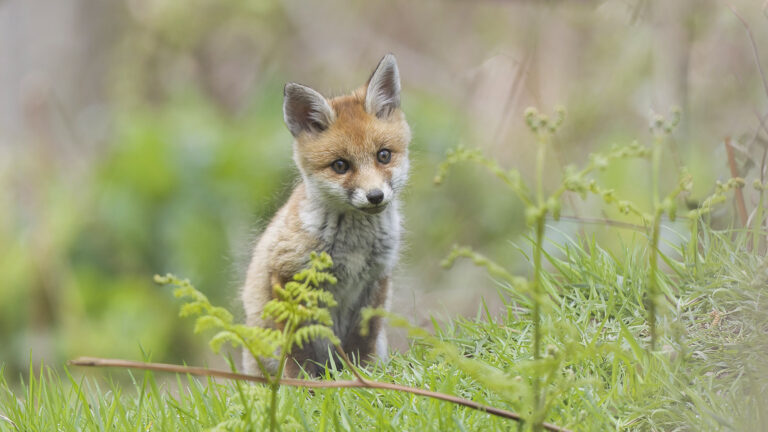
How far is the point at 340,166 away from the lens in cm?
368

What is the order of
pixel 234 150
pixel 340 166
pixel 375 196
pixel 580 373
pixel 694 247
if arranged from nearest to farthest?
pixel 580 373 → pixel 694 247 → pixel 375 196 → pixel 340 166 → pixel 234 150

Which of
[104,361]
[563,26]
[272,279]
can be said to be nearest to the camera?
[104,361]

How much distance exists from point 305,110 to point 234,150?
323cm

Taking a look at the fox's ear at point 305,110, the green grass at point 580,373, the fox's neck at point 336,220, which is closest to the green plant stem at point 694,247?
the green grass at point 580,373

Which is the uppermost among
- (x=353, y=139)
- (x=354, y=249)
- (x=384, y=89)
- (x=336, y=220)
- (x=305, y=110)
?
(x=384, y=89)

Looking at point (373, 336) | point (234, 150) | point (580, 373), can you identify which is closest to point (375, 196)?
point (373, 336)

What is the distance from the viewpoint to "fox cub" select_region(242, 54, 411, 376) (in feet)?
12.1

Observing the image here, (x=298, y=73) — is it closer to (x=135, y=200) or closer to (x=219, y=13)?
(x=219, y=13)

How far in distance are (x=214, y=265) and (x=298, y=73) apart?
152 inches

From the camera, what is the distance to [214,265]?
644 centimetres

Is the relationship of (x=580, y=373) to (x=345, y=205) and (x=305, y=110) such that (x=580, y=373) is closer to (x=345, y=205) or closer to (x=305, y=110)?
(x=345, y=205)

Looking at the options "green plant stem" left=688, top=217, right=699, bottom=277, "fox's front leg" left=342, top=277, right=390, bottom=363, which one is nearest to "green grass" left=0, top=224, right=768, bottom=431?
"green plant stem" left=688, top=217, right=699, bottom=277

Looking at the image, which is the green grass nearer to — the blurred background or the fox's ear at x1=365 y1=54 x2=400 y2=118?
the fox's ear at x1=365 y1=54 x2=400 y2=118

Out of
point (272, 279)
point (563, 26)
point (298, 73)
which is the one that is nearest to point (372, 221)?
point (272, 279)
